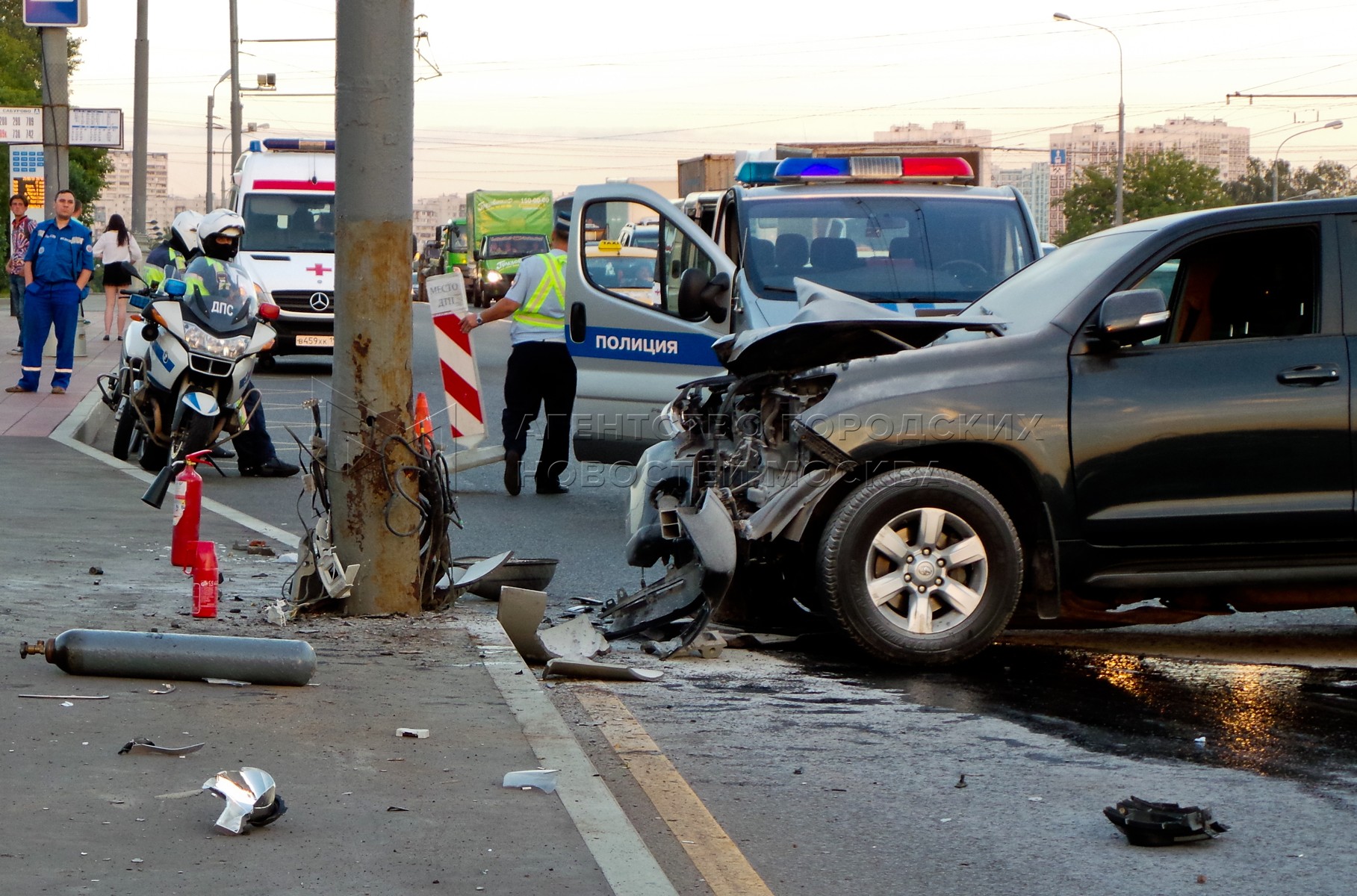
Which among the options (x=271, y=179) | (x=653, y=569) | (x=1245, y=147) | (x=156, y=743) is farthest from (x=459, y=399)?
(x=1245, y=147)

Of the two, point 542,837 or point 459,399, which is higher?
point 459,399

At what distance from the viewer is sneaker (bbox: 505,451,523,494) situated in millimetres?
11594

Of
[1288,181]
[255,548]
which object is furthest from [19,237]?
[1288,181]

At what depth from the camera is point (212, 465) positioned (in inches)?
472

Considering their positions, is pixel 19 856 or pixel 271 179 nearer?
pixel 19 856

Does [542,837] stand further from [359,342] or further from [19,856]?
[359,342]

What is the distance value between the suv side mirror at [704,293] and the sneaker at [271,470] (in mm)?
3542

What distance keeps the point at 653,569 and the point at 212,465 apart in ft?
14.9

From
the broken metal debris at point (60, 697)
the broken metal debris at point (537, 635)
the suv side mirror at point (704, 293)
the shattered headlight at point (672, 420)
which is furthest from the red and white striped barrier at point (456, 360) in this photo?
the broken metal debris at point (60, 697)

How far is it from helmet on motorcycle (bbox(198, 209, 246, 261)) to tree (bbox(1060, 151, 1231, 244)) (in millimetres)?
68094

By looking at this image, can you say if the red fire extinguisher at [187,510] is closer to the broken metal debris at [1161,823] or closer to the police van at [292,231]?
the broken metal debris at [1161,823]

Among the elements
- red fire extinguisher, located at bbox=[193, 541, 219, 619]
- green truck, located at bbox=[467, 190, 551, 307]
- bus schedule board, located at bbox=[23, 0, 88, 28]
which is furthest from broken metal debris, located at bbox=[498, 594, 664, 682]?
green truck, located at bbox=[467, 190, 551, 307]

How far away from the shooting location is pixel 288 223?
22344 millimetres

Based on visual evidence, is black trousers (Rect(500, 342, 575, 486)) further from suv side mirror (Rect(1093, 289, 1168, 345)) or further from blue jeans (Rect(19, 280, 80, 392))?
blue jeans (Rect(19, 280, 80, 392))
